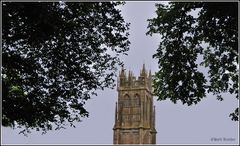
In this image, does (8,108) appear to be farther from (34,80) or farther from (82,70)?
(82,70)

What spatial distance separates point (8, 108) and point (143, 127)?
69992 millimetres

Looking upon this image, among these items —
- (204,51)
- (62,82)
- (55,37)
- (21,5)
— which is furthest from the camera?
(204,51)

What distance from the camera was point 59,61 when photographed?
588 inches

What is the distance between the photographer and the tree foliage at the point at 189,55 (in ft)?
48.5

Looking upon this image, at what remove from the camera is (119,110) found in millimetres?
Result: 86375

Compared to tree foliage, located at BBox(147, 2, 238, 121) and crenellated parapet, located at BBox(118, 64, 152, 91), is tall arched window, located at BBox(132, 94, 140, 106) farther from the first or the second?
tree foliage, located at BBox(147, 2, 238, 121)

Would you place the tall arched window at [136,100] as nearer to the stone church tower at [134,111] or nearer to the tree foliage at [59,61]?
the stone church tower at [134,111]

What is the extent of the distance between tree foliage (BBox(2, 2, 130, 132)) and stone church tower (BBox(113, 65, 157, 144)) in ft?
222

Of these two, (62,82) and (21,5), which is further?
Answer: (62,82)

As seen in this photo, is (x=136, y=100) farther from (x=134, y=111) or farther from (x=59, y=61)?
(x=59, y=61)

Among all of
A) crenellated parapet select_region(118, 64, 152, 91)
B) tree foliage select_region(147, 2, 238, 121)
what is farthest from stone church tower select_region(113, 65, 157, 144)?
tree foliage select_region(147, 2, 238, 121)

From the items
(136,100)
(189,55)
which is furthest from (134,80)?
(189,55)

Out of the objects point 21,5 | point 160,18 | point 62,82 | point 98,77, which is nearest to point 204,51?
point 160,18

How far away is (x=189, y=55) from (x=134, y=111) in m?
70.5
